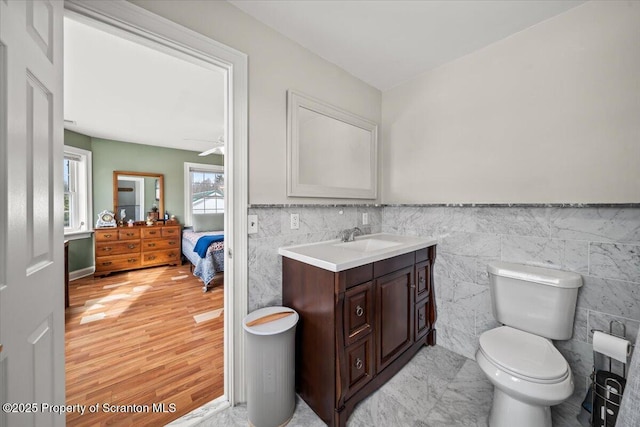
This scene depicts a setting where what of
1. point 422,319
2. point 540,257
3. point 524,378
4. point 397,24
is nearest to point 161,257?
point 422,319

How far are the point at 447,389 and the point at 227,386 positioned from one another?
57.3 inches

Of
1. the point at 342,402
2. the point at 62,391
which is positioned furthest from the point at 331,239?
the point at 62,391

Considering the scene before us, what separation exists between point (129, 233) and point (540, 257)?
5.66 metres

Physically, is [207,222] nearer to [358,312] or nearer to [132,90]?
[132,90]

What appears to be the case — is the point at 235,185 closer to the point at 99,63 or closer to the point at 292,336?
the point at 292,336

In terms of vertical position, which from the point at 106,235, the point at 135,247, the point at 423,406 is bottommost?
the point at 423,406

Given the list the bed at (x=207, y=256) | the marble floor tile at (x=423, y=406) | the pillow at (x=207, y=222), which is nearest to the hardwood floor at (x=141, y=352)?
the bed at (x=207, y=256)

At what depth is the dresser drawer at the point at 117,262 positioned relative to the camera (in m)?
4.02

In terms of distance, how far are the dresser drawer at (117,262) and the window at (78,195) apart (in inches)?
21.7

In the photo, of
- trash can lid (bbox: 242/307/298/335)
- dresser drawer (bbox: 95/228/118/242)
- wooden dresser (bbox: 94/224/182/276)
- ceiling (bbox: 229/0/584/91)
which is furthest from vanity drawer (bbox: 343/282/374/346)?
dresser drawer (bbox: 95/228/118/242)

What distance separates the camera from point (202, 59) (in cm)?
138

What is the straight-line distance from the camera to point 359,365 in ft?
4.71

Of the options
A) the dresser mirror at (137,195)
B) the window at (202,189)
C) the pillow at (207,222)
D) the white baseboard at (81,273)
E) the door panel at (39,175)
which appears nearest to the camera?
the door panel at (39,175)

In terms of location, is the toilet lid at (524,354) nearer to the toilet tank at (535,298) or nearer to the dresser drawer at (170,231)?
the toilet tank at (535,298)
